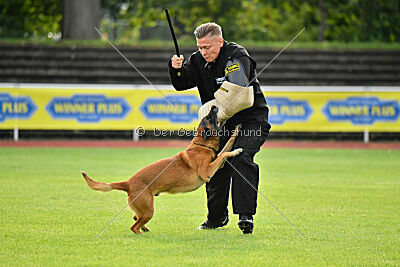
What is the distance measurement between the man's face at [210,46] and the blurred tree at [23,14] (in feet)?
71.6

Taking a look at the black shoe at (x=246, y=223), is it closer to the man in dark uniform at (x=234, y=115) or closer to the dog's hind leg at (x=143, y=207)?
the man in dark uniform at (x=234, y=115)

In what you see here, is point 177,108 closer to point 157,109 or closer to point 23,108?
point 157,109

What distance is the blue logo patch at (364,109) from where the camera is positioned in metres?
18.4

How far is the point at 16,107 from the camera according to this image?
18.2 meters

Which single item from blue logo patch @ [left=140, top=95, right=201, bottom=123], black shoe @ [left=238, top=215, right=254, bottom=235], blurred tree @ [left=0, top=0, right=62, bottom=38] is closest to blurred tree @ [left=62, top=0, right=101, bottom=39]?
blurred tree @ [left=0, top=0, right=62, bottom=38]

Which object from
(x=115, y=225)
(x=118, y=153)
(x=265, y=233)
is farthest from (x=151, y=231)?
(x=118, y=153)

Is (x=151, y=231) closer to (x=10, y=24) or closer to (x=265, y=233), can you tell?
(x=265, y=233)

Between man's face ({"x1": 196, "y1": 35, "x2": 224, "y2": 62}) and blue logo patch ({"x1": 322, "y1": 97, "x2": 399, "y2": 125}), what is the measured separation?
12.2m

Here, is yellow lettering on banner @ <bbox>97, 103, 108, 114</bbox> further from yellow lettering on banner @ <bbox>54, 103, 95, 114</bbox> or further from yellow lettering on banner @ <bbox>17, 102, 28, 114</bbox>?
yellow lettering on banner @ <bbox>17, 102, 28, 114</bbox>

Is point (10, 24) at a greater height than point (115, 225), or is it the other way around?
point (10, 24)

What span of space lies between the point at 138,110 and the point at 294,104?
423cm

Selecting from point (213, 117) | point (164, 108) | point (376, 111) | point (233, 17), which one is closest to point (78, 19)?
point (164, 108)

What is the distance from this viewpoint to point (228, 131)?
713 cm

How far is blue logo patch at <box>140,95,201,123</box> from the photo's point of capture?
1820 centimetres
